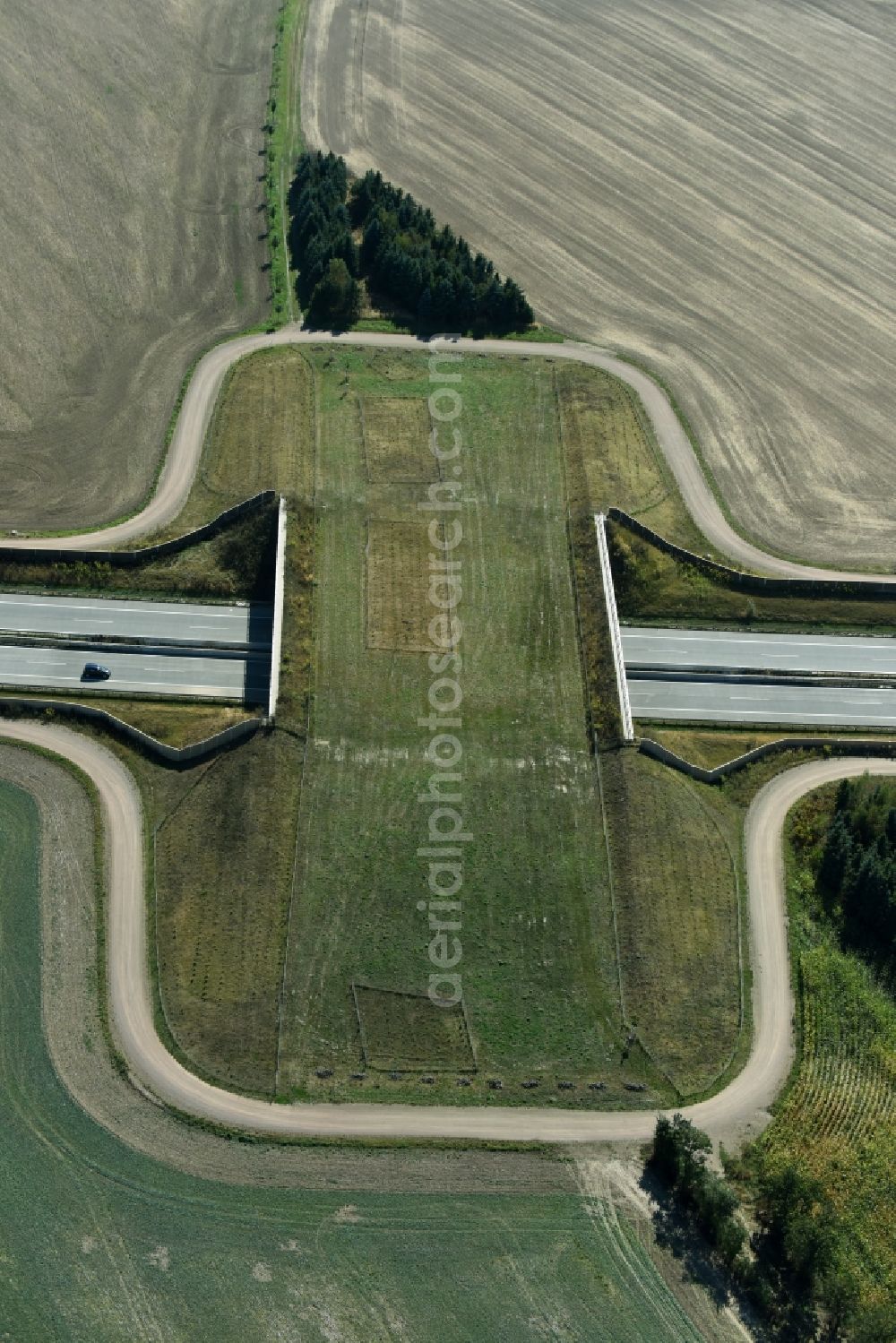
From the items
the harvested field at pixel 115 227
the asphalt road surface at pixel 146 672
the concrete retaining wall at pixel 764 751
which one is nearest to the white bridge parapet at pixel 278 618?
the asphalt road surface at pixel 146 672

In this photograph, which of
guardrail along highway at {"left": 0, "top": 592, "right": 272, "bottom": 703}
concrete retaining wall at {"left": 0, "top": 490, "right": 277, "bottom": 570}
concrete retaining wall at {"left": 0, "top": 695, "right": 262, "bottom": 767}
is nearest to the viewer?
concrete retaining wall at {"left": 0, "top": 695, "right": 262, "bottom": 767}

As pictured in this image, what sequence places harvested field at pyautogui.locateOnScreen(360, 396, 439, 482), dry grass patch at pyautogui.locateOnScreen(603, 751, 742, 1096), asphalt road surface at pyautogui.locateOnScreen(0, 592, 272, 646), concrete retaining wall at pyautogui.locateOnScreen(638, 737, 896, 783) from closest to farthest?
dry grass patch at pyautogui.locateOnScreen(603, 751, 742, 1096)
concrete retaining wall at pyautogui.locateOnScreen(638, 737, 896, 783)
asphalt road surface at pyautogui.locateOnScreen(0, 592, 272, 646)
harvested field at pyautogui.locateOnScreen(360, 396, 439, 482)

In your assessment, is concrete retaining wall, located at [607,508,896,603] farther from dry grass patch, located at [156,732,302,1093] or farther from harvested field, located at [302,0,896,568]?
dry grass patch, located at [156,732,302,1093]

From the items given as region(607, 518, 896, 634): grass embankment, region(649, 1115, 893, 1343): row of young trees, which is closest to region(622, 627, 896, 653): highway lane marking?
region(607, 518, 896, 634): grass embankment

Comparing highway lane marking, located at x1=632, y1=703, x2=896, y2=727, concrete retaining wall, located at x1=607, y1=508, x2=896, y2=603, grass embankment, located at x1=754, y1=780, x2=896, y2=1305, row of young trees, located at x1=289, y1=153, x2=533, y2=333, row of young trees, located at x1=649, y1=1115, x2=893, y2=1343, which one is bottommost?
row of young trees, located at x1=649, y1=1115, x2=893, y2=1343

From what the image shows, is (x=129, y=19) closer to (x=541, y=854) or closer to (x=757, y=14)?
(x=757, y=14)

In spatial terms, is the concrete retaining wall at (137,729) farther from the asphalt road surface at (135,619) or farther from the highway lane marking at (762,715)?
the highway lane marking at (762,715)
